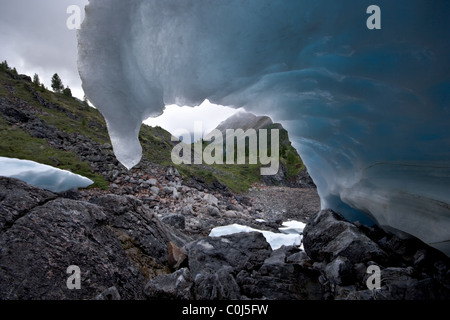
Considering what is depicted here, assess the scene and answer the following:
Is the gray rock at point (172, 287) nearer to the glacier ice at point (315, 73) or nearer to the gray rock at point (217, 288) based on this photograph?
the gray rock at point (217, 288)

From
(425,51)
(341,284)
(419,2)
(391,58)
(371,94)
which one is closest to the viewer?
(419,2)

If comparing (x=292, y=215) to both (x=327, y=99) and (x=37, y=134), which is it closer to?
(x=327, y=99)

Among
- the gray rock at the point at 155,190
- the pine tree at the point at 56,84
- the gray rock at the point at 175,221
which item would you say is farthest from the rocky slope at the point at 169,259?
the pine tree at the point at 56,84

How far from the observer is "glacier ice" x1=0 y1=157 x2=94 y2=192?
248 inches

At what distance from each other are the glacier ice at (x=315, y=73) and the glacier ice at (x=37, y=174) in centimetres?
413

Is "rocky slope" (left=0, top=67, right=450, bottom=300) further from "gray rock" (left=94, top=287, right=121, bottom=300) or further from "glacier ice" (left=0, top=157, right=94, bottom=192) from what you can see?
"glacier ice" (left=0, top=157, right=94, bottom=192)

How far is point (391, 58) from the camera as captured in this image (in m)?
2.73

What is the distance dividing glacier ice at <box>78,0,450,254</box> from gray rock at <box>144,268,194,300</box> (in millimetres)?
2119

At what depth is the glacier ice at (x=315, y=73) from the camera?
2.64m

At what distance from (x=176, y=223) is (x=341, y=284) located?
6.11 m

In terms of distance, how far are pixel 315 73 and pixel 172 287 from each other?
3.49 meters

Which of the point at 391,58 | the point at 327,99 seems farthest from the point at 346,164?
the point at 391,58
